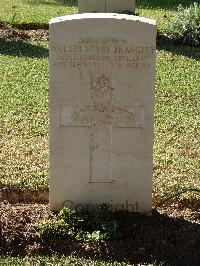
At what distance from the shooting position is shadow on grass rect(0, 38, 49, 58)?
1174 centimetres

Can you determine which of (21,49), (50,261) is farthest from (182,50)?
(50,261)

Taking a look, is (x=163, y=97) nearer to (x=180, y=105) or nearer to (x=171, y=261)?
(x=180, y=105)

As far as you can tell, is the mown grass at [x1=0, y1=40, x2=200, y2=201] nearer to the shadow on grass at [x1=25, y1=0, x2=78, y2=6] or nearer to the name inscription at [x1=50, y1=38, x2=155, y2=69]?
the name inscription at [x1=50, y1=38, x2=155, y2=69]

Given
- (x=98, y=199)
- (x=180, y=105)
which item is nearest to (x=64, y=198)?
(x=98, y=199)

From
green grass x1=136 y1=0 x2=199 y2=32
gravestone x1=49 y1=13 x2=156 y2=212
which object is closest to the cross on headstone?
gravestone x1=49 y1=13 x2=156 y2=212

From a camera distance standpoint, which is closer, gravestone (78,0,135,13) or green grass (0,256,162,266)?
green grass (0,256,162,266)

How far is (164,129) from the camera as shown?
793cm

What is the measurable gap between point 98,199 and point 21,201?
2.95 feet

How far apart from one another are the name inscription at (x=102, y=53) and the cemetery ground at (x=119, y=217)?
1.16 meters

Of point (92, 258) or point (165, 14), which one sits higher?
point (165, 14)

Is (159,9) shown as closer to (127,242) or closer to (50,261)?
(127,242)

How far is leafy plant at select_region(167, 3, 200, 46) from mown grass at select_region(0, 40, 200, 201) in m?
0.61

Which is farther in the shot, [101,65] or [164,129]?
[164,129]

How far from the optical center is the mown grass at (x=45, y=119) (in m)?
6.48
